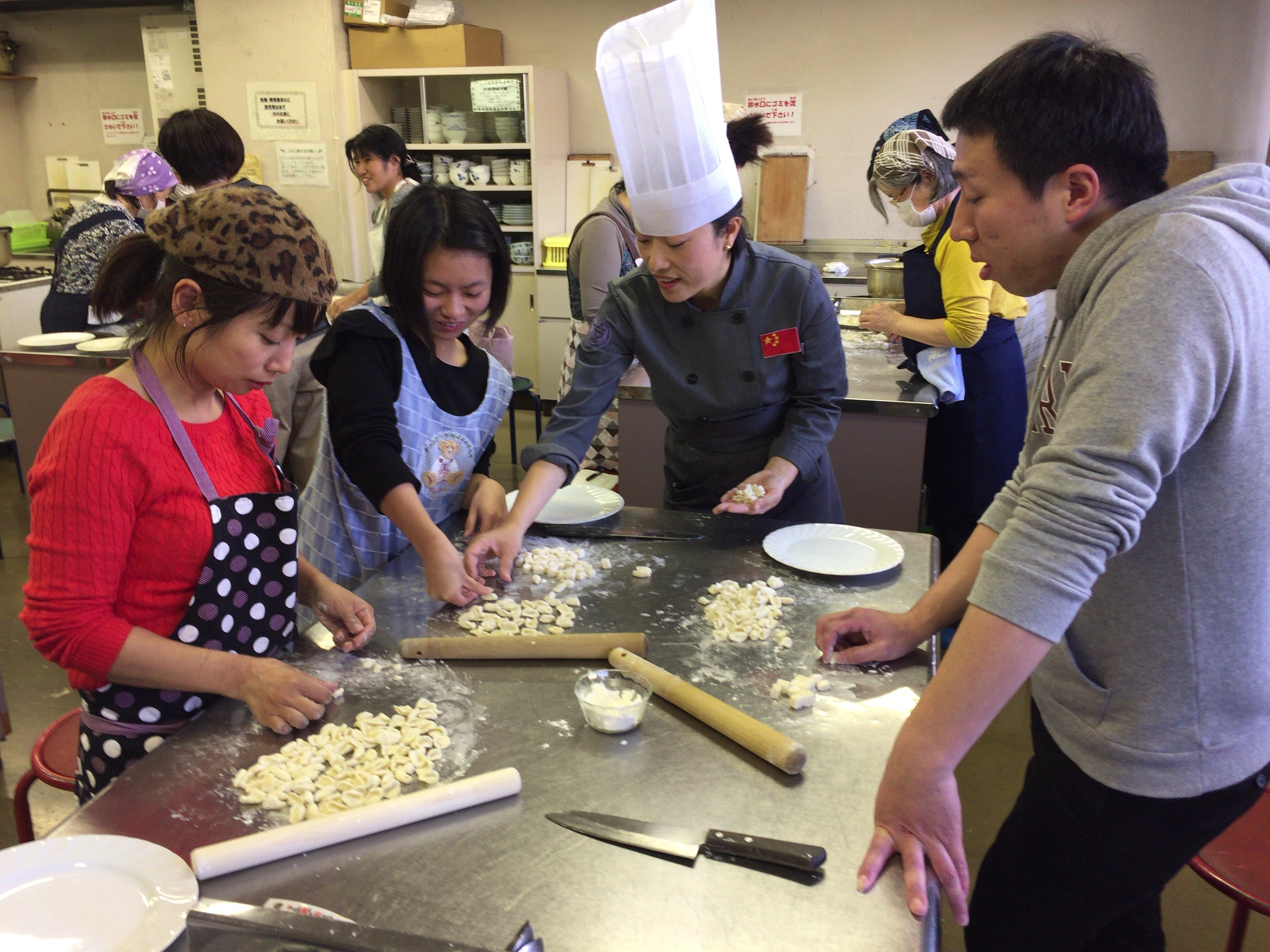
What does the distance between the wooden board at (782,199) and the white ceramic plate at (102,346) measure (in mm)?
3591

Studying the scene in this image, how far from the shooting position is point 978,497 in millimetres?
3000

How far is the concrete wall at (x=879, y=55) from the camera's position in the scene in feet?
15.4

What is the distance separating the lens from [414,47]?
5.36m

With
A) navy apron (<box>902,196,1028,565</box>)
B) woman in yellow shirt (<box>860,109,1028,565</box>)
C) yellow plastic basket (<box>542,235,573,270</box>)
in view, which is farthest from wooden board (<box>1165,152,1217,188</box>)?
yellow plastic basket (<box>542,235,573,270</box>)

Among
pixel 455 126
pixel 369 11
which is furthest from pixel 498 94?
pixel 369 11

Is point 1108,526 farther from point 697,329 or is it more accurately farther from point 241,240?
point 697,329

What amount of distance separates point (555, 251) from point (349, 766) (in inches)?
193

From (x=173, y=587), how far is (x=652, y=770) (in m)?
0.72

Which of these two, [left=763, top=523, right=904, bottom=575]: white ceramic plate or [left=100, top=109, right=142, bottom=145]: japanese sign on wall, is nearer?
[left=763, top=523, right=904, bottom=575]: white ceramic plate

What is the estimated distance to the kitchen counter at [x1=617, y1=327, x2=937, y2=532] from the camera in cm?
281

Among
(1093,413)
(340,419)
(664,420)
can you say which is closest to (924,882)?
(1093,413)

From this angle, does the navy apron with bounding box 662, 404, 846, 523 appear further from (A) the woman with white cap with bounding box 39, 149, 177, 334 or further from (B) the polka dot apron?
(A) the woman with white cap with bounding box 39, 149, 177, 334

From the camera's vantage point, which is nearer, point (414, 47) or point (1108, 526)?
point (1108, 526)

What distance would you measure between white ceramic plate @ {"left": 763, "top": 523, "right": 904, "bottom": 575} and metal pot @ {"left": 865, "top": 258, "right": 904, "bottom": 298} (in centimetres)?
262
